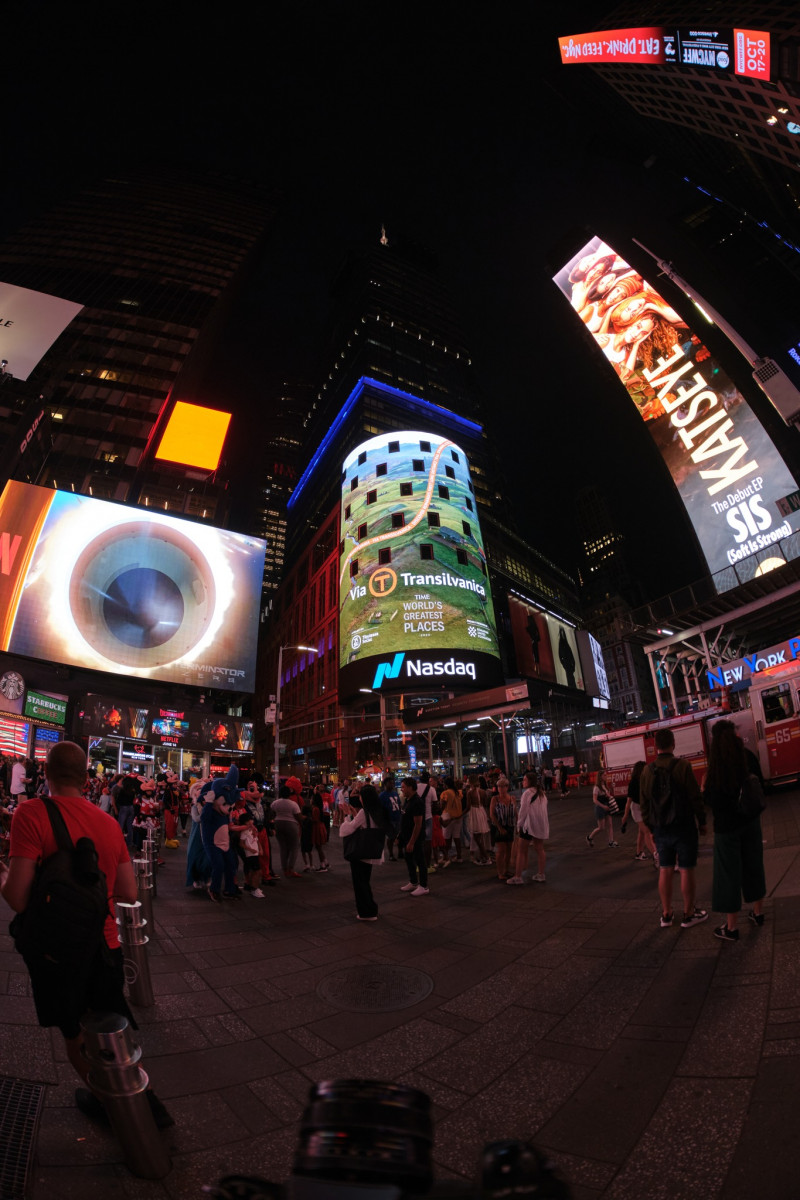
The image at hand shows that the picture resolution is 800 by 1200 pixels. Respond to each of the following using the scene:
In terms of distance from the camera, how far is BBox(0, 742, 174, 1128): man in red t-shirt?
2572 millimetres

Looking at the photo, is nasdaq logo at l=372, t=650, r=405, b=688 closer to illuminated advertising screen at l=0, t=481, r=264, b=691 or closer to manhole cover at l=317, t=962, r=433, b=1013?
illuminated advertising screen at l=0, t=481, r=264, b=691

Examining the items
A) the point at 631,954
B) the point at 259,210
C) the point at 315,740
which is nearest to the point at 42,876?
the point at 631,954

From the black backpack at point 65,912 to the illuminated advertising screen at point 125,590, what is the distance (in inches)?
1511

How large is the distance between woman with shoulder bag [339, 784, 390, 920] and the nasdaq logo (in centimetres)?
3366

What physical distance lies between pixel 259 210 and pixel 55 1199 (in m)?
152

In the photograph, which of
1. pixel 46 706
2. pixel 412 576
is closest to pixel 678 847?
pixel 412 576

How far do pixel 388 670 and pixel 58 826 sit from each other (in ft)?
128

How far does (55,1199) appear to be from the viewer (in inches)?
80.2

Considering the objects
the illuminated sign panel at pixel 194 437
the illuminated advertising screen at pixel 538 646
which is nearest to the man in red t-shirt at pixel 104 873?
the illuminated sign panel at pixel 194 437

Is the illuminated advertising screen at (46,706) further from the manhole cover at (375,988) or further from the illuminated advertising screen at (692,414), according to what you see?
the illuminated advertising screen at (692,414)

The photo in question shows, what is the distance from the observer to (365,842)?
7211 millimetres

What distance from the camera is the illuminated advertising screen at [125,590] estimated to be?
34.8 meters

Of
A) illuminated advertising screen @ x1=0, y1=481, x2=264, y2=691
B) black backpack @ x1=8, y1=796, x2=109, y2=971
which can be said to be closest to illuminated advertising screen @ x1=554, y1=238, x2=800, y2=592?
black backpack @ x1=8, y1=796, x2=109, y2=971

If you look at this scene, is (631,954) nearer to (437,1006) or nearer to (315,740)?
(437,1006)
